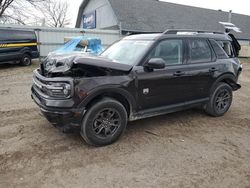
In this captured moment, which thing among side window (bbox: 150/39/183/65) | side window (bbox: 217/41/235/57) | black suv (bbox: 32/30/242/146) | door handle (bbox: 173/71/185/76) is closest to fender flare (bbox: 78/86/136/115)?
black suv (bbox: 32/30/242/146)

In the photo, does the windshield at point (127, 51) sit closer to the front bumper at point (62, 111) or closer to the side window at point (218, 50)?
the front bumper at point (62, 111)

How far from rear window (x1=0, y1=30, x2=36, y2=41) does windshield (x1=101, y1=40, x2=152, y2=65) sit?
355 inches

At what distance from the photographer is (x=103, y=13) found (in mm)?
22266

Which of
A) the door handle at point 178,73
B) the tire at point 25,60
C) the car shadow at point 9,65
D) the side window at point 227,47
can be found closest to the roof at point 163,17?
the tire at point 25,60

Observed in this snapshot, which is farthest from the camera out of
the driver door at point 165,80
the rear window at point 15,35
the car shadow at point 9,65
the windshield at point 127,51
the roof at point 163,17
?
the roof at point 163,17

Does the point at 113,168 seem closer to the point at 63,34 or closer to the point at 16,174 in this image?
the point at 16,174

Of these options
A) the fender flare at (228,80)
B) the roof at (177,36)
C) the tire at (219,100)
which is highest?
the roof at (177,36)

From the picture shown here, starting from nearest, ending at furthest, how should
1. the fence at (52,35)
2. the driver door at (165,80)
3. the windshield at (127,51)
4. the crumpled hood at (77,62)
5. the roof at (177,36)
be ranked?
1. the crumpled hood at (77,62)
2. the driver door at (165,80)
3. the windshield at (127,51)
4. the roof at (177,36)
5. the fence at (52,35)

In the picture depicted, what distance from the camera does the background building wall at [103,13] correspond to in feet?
68.1

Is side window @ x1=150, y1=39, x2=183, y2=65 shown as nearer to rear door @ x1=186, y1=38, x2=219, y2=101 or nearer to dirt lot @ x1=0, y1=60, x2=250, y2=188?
rear door @ x1=186, y1=38, x2=219, y2=101

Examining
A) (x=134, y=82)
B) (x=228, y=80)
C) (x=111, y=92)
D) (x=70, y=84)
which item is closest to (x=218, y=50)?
(x=228, y=80)

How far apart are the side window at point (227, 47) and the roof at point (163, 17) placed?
13909 mm

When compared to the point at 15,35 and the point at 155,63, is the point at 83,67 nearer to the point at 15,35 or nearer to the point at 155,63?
the point at 155,63

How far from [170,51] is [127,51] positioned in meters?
0.82
